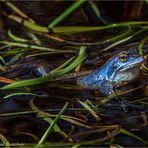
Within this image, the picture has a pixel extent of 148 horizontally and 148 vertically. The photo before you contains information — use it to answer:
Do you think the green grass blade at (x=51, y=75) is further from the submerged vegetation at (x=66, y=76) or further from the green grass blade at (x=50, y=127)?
the green grass blade at (x=50, y=127)

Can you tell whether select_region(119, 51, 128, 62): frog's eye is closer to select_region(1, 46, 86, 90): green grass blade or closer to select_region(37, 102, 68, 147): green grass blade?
select_region(1, 46, 86, 90): green grass blade

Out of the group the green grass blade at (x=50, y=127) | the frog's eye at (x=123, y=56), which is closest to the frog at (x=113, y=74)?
the frog's eye at (x=123, y=56)

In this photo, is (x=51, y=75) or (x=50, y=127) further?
(x=51, y=75)

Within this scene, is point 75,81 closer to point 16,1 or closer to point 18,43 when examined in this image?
point 18,43

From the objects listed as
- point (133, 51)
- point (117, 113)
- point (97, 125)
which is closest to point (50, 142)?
point (97, 125)

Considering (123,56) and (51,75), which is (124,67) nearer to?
(123,56)

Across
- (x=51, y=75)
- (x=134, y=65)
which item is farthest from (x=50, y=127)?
(x=134, y=65)
